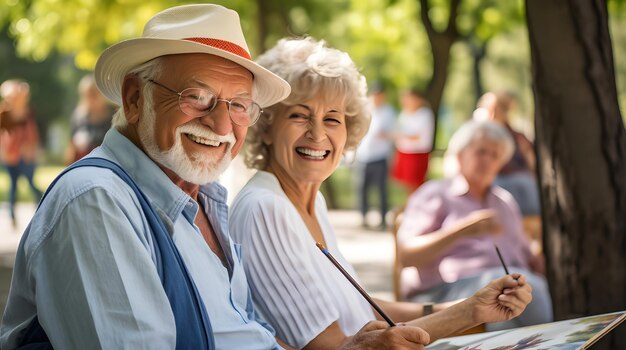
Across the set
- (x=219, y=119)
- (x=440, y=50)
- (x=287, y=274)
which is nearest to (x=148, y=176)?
(x=219, y=119)

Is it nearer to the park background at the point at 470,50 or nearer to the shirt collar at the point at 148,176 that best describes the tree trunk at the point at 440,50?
the park background at the point at 470,50

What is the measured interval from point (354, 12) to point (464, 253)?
48.3 feet

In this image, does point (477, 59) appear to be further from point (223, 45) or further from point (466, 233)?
point (223, 45)

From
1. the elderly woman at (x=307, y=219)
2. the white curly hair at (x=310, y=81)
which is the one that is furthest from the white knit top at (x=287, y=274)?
the white curly hair at (x=310, y=81)

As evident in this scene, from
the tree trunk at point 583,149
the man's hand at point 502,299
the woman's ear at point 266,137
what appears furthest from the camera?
the tree trunk at point 583,149

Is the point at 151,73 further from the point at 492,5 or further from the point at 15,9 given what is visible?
the point at 492,5

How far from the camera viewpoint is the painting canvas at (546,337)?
2642mm

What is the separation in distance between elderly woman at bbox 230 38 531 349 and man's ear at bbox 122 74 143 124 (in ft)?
2.11

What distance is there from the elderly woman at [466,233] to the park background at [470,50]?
407 millimetres

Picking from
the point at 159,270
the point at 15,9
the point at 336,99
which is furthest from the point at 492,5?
the point at 159,270

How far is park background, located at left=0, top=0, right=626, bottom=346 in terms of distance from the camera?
4148 mm

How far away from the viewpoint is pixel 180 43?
→ 2705 millimetres

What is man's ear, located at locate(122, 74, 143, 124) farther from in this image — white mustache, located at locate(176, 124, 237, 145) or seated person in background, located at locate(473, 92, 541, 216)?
seated person in background, located at locate(473, 92, 541, 216)

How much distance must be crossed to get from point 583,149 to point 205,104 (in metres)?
1.95
